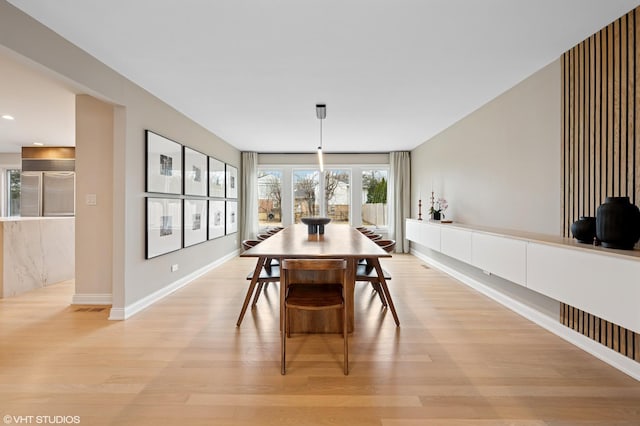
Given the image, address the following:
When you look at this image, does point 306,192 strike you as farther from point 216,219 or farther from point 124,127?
point 124,127

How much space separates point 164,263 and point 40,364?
5.56 feet

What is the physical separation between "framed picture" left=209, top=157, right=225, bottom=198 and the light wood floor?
8.50 feet

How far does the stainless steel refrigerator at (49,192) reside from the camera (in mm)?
6422

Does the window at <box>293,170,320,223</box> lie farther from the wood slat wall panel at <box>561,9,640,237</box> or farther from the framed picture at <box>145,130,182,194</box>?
the wood slat wall panel at <box>561,9,640,237</box>

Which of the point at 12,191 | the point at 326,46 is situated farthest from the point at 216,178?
the point at 12,191

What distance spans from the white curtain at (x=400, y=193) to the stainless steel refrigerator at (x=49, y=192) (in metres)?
7.09

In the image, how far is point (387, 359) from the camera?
2250 mm

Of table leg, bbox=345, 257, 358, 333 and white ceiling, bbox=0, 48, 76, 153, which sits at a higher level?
white ceiling, bbox=0, 48, 76, 153

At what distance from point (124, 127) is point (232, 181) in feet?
11.2

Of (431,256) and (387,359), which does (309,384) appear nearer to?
(387,359)

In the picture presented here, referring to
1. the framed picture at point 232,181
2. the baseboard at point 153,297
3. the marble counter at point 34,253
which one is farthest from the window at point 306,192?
the marble counter at point 34,253

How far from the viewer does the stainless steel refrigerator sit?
21.1 ft

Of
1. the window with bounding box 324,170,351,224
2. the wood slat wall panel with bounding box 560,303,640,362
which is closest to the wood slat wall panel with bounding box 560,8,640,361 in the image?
the wood slat wall panel with bounding box 560,303,640,362

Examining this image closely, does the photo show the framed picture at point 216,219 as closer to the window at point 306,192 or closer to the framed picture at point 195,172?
the framed picture at point 195,172
